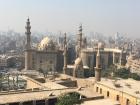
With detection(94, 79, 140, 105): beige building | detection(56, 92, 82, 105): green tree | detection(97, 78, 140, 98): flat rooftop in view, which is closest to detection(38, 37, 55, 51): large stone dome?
detection(94, 79, 140, 105): beige building

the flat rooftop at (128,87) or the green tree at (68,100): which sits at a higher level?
the flat rooftop at (128,87)

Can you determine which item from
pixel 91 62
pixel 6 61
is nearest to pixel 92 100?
pixel 91 62

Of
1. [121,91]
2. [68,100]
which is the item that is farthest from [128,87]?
[68,100]

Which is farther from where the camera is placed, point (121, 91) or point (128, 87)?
point (128, 87)

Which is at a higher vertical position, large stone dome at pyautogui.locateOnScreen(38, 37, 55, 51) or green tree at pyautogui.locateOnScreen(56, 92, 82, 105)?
large stone dome at pyautogui.locateOnScreen(38, 37, 55, 51)

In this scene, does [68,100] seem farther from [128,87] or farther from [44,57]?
[44,57]

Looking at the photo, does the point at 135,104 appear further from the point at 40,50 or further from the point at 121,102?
the point at 40,50

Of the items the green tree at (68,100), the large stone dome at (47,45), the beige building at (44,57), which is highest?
the large stone dome at (47,45)

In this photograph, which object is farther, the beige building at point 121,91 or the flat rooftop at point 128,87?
the flat rooftop at point 128,87

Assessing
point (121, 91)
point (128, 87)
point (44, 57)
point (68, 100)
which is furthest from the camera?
point (44, 57)

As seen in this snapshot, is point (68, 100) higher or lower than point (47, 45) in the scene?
lower

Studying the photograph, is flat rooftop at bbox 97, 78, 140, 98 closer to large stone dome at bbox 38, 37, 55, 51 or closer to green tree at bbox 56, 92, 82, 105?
green tree at bbox 56, 92, 82, 105

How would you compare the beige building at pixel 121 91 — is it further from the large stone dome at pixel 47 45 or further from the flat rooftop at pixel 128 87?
the large stone dome at pixel 47 45

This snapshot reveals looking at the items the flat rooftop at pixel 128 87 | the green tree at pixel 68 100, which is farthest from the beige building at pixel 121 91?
the green tree at pixel 68 100
